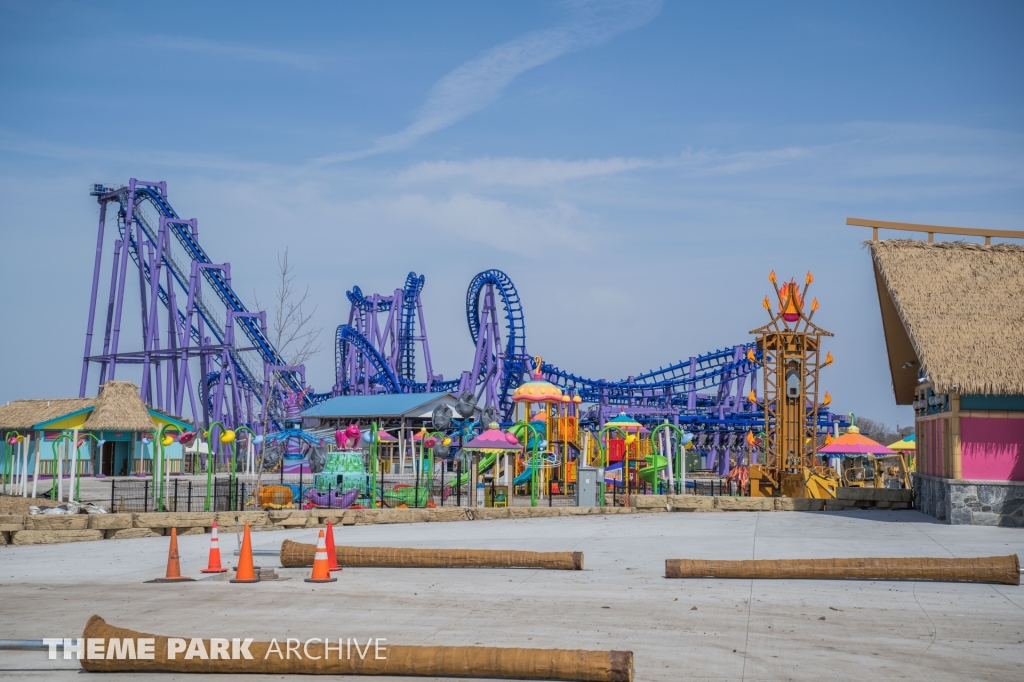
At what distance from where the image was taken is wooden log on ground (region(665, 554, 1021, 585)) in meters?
11.4

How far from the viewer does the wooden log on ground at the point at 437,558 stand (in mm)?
12820

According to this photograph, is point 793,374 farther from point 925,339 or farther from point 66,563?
point 66,563

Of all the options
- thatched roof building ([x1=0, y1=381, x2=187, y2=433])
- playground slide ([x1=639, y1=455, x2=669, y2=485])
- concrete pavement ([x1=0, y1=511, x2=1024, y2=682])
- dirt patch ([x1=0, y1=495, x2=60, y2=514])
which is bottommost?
concrete pavement ([x1=0, y1=511, x2=1024, y2=682])

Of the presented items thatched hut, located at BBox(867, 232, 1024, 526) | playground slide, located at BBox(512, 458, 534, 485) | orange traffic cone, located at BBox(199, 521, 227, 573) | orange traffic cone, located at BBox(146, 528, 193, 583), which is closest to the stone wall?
thatched hut, located at BBox(867, 232, 1024, 526)

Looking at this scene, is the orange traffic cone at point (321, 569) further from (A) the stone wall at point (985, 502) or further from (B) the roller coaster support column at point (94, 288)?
(B) the roller coaster support column at point (94, 288)

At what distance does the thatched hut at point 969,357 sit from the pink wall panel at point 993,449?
2 centimetres

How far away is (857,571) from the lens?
11648mm

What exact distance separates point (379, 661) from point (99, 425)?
125 feet

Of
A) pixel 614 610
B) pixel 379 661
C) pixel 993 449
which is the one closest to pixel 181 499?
pixel 993 449

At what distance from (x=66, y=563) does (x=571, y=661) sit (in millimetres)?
10203

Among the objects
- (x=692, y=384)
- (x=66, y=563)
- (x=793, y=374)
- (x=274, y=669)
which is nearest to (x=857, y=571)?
(x=274, y=669)

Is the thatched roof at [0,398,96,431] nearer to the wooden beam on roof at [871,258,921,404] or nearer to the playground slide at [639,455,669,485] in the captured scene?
the playground slide at [639,455,669,485]

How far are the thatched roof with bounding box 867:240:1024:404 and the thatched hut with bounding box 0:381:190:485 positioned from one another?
31.3 meters

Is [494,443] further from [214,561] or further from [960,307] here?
[214,561]
